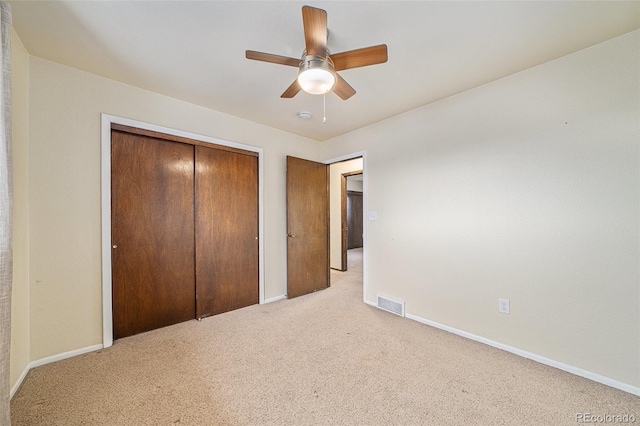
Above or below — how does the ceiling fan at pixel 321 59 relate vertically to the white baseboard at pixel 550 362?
above

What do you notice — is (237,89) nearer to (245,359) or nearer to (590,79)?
(245,359)

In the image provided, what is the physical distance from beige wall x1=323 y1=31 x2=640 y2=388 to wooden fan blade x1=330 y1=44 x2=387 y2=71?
54.8 inches

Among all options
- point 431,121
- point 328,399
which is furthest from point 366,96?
point 328,399

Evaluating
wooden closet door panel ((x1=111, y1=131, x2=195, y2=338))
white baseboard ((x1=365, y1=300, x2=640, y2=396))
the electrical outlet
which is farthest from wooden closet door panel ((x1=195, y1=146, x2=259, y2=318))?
the electrical outlet

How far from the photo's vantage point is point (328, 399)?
1.56m

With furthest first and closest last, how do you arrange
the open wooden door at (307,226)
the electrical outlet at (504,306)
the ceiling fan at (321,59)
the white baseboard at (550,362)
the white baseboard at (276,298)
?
the open wooden door at (307,226)
the white baseboard at (276,298)
the electrical outlet at (504,306)
the white baseboard at (550,362)
the ceiling fan at (321,59)

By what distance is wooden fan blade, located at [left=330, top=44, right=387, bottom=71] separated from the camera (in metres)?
1.45

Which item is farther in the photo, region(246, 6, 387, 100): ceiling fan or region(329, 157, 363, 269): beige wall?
region(329, 157, 363, 269): beige wall

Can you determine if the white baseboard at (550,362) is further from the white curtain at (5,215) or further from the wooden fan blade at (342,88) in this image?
the white curtain at (5,215)

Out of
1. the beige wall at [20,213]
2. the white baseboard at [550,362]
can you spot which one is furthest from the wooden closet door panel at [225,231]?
the white baseboard at [550,362]

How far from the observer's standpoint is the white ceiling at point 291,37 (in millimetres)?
1452

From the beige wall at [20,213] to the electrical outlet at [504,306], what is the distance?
3.69 metres

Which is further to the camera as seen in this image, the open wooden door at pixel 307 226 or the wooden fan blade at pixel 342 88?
the open wooden door at pixel 307 226

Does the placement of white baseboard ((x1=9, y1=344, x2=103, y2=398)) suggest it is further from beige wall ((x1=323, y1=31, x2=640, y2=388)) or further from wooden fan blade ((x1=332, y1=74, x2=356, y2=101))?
beige wall ((x1=323, y1=31, x2=640, y2=388))
